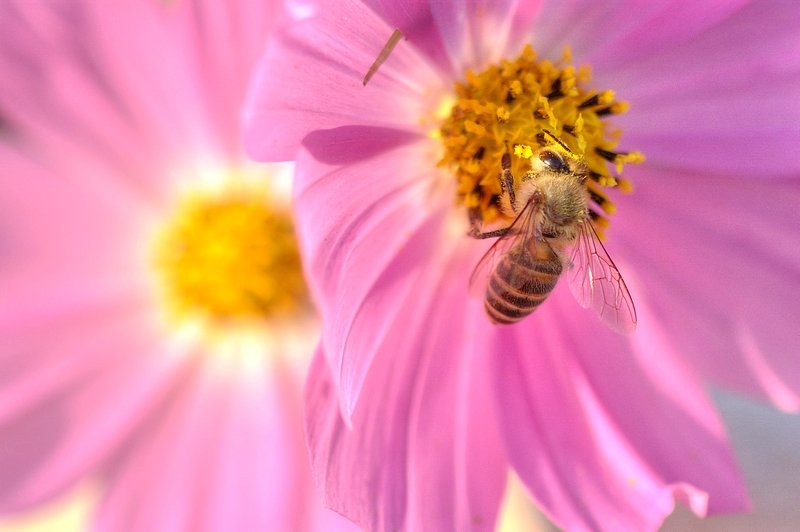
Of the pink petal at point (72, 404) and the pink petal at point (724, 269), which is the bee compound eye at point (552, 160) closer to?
the pink petal at point (724, 269)

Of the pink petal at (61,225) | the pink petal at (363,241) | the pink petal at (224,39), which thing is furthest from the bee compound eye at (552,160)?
the pink petal at (61,225)

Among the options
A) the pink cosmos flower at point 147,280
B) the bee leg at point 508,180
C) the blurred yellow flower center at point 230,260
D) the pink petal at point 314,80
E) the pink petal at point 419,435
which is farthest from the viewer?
the blurred yellow flower center at point 230,260

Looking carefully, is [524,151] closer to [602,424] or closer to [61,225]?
[602,424]

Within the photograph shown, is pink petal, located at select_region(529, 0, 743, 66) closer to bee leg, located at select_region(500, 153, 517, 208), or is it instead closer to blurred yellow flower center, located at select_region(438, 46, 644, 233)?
blurred yellow flower center, located at select_region(438, 46, 644, 233)

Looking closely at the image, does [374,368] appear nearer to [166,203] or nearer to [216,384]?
[216,384]

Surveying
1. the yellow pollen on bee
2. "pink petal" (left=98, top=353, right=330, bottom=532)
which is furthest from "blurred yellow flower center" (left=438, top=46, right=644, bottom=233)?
"pink petal" (left=98, top=353, right=330, bottom=532)

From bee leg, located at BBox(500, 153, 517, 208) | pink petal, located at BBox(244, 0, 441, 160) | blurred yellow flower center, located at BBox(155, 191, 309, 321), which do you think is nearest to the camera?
pink petal, located at BBox(244, 0, 441, 160)

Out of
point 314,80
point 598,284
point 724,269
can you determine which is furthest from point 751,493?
point 314,80
